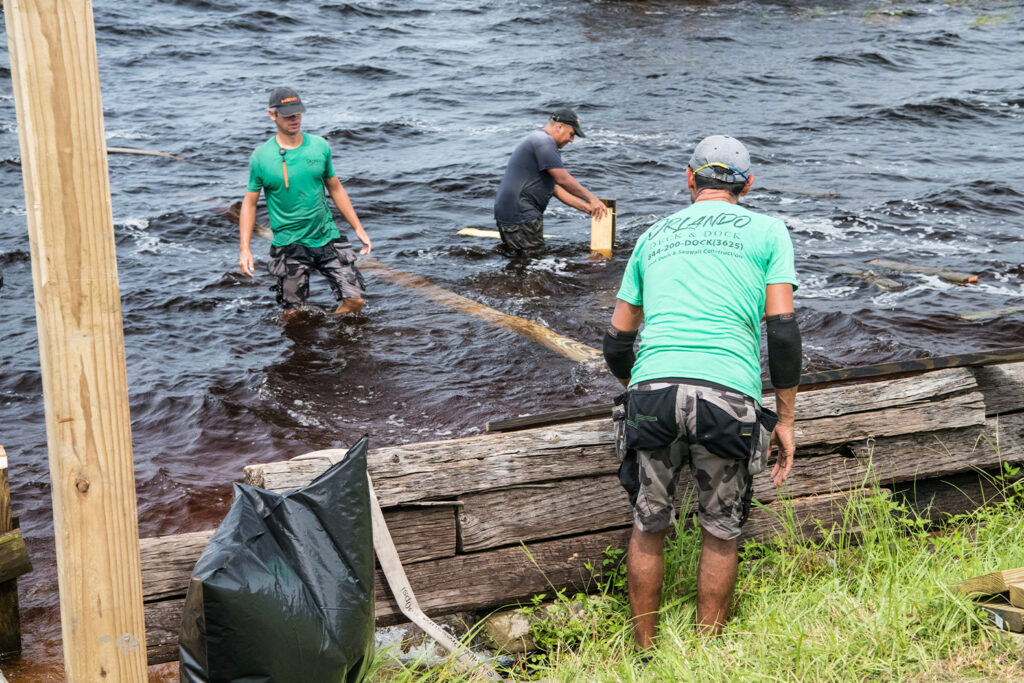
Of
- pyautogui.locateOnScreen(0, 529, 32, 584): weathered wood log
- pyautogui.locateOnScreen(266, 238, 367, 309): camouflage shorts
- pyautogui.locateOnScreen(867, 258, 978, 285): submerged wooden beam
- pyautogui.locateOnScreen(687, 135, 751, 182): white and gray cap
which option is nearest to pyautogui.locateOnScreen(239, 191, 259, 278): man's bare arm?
pyautogui.locateOnScreen(266, 238, 367, 309): camouflage shorts

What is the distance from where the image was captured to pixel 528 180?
10.0m

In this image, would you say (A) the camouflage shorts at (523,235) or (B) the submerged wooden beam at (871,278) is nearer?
(B) the submerged wooden beam at (871,278)

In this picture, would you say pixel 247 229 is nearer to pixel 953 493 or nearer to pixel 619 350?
pixel 619 350

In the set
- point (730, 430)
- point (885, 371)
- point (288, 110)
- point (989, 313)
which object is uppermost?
point (288, 110)

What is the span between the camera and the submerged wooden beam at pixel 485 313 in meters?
8.22

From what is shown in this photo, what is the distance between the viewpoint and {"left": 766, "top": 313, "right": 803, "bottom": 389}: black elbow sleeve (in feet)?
11.3

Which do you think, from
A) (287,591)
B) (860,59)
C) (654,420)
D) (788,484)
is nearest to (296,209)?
(788,484)

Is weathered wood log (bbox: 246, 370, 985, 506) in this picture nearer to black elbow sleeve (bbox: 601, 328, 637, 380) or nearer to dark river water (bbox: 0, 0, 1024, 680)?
black elbow sleeve (bbox: 601, 328, 637, 380)

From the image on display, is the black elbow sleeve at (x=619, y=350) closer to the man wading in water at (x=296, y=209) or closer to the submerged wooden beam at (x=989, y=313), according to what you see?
the man wading in water at (x=296, y=209)

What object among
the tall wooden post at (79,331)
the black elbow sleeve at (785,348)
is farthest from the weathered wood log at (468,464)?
the tall wooden post at (79,331)

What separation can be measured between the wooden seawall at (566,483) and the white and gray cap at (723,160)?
1.15 m

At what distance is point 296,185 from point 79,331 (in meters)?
5.37

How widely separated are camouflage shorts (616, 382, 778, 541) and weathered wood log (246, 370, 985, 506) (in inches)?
15.5

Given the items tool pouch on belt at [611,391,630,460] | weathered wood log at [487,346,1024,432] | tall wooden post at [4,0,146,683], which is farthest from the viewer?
weathered wood log at [487,346,1024,432]
